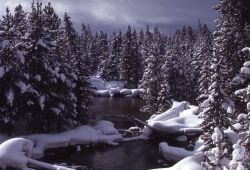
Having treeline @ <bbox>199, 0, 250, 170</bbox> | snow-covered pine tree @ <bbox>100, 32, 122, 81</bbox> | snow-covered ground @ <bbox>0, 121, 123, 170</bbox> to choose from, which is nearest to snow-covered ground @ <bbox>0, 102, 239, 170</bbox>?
snow-covered ground @ <bbox>0, 121, 123, 170</bbox>

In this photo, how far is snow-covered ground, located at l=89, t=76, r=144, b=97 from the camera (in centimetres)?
8893

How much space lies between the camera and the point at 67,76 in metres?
39.2

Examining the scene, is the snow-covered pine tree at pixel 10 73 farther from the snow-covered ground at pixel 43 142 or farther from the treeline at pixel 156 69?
the treeline at pixel 156 69

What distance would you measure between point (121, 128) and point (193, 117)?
33.1 feet

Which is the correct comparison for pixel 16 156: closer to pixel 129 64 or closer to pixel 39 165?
pixel 39 165

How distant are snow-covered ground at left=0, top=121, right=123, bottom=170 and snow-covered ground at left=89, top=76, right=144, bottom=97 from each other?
41.9 meters

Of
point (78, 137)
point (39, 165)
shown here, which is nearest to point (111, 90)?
point (78, 137)

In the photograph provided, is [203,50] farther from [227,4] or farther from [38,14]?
[227,4]

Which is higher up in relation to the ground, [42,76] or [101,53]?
[101,53]

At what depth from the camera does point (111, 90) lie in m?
93.9

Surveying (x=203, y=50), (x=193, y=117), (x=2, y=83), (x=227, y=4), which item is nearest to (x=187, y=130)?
(x=193, y=117)

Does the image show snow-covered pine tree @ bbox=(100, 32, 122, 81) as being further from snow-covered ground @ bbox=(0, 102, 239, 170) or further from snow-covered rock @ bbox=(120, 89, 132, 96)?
snow-covered ground @ bbox=(0, 102, 239, 170)

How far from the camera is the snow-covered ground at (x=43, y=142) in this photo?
23672mm

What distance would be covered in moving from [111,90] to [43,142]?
2372 inches
